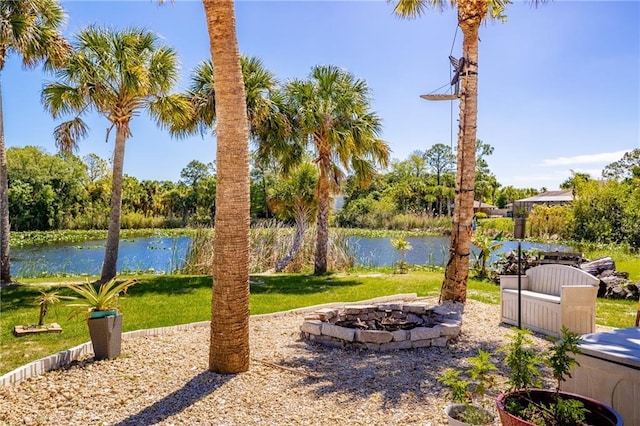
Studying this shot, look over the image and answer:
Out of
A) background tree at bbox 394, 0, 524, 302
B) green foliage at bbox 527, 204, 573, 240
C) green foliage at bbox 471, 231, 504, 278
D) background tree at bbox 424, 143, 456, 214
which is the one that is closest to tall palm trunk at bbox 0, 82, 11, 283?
background tree at bbox 394, 0, 524, 302

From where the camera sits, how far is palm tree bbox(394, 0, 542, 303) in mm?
6895

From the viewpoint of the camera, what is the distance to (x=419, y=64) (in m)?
11.8

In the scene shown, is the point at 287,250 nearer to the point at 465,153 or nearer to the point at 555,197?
the point at 465,153

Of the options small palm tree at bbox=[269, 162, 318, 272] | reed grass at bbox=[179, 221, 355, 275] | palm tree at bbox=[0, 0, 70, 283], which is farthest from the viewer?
small palm tree at bbox=[269, 162, 318, 272]

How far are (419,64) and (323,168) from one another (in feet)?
12.7

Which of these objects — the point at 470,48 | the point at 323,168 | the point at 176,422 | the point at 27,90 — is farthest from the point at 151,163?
the point at 176,422

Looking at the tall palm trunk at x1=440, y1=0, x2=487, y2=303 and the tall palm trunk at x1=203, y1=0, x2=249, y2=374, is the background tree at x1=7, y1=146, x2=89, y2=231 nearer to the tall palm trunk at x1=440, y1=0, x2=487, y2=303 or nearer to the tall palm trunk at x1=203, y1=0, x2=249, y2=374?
the tall palm trunk at x1=440, y1=0, x2=487, y2=303

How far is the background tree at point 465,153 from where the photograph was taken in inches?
271

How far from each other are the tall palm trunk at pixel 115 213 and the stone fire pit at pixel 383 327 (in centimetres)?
565

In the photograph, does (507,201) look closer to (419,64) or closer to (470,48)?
(419,64)

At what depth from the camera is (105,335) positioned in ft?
14.1

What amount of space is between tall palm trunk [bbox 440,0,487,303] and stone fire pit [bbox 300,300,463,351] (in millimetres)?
906

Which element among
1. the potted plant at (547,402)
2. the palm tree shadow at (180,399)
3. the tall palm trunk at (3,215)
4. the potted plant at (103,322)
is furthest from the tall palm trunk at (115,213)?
the potted plant at (547,402)

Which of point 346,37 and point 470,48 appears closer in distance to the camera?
point 470,48
